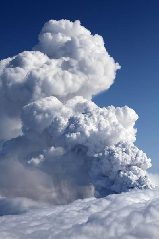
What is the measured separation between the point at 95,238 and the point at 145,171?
72629 millimetres

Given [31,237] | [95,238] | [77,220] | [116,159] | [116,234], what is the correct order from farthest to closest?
[116,159] < [77,220] < [31,237] < [95,238] < [116,234]

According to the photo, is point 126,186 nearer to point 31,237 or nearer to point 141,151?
point 141,151

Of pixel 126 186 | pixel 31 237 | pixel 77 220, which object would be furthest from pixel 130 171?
pixel 31 237

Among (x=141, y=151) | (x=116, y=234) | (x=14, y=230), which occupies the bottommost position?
(x=116, y=234)

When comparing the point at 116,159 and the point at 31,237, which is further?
the point at 116,159

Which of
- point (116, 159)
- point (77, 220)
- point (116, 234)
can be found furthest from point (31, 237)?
point (116, 159)

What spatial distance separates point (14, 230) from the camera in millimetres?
Result: 74312

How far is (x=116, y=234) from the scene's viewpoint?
51.5 metres

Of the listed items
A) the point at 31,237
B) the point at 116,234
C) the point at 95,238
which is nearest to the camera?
the point at 116,234

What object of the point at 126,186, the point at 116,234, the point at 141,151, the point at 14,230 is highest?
the point at 141,151

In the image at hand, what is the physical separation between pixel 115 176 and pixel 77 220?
53414 mm

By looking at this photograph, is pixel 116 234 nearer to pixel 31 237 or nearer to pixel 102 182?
pixel 31 237

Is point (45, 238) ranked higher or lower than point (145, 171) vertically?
lower

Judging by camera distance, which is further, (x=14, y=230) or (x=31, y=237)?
(x=14, y=230)
